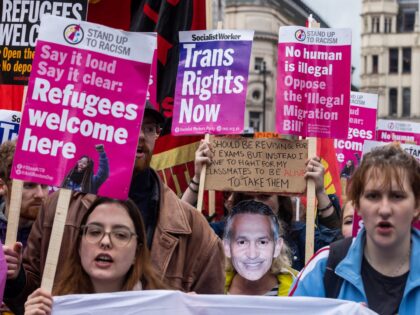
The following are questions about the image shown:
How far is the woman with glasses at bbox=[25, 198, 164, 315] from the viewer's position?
3998 mm

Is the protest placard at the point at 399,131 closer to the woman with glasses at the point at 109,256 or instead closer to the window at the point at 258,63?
the woman with glasses at the point at 109,256

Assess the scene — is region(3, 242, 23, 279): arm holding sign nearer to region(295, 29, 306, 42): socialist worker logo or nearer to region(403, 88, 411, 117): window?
region(295, 29, 306, 42): socialist worker logo

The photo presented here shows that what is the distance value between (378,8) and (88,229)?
312 ft

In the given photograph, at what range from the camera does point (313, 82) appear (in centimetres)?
604

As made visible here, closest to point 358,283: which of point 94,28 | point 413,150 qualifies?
point 94,28

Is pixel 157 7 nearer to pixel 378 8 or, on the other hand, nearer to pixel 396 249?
pixel 396 249

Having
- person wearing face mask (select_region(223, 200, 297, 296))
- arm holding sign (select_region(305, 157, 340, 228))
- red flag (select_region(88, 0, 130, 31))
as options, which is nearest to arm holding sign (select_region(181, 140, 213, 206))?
arm holding sign (select_region(305, 157, 340, 228))

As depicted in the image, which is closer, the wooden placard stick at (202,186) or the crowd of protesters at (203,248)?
the crowd of protesters at (203,248)

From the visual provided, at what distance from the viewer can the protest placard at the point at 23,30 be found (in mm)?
5203

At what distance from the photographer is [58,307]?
3795 millimetres

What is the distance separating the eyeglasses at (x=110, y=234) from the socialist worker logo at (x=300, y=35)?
2.35m

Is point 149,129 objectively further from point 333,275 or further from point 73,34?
point 333,275

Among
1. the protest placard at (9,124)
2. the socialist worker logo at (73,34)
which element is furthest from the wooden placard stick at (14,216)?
the protest placard at (9,124)

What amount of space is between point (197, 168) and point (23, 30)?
1.20 m
